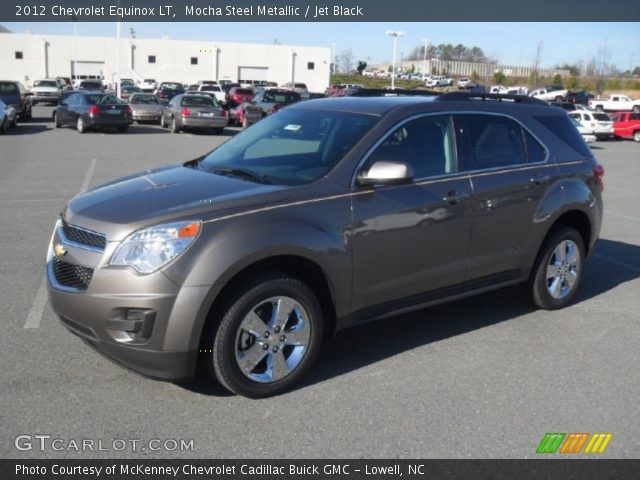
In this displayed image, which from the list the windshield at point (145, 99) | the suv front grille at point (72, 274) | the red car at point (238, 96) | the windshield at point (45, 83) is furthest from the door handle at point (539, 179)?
the windshield at point (45, 83)

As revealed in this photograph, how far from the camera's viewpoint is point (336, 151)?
14.9ft

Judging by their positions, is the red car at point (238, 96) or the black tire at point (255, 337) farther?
the red car at point (238, 96)

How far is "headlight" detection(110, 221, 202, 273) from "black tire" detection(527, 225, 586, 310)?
328 cm

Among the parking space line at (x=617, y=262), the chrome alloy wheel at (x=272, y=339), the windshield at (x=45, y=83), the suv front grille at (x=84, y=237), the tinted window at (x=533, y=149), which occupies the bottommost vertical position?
the parking space line at (x=617, y=262)

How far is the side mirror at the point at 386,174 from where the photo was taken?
4.22 m

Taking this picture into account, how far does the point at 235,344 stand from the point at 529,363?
7.17 feet

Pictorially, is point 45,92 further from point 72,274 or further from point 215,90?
point 72,274

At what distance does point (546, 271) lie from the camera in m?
5.73

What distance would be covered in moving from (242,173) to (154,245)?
3.58ft

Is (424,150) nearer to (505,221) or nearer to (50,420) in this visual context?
(505,221)

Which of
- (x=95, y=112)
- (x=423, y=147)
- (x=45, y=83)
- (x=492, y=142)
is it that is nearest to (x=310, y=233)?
(x=423, y=147)

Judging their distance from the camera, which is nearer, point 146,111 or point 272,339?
point 272,339

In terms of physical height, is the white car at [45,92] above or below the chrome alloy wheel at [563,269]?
above

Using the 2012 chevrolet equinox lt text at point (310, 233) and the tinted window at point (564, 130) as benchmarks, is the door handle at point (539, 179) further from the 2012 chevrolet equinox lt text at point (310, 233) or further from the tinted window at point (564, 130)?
the tinted window at point (564, 130)
